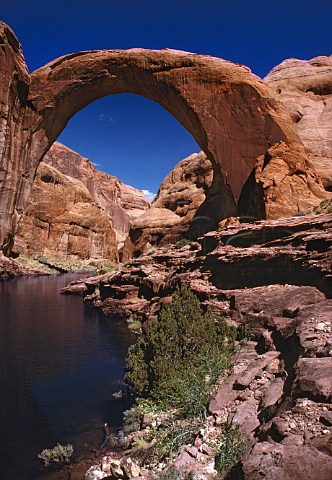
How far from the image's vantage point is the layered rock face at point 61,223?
57.9m

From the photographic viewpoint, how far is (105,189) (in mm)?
115438

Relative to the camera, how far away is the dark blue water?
24.3ft

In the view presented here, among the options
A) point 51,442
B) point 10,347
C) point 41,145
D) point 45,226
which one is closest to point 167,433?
point 51,442

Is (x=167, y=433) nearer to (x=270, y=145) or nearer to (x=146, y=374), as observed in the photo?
(x=146, y=374)

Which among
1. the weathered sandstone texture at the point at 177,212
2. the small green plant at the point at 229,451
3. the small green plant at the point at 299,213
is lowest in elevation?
the small green plant at the point at 229,451

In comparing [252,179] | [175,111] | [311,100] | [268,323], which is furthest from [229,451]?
[311,100]

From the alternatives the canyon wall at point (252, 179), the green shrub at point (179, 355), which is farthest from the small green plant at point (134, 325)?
the canyon wall at point (252, 179)

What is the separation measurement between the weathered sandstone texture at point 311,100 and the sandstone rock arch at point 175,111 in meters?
1.96

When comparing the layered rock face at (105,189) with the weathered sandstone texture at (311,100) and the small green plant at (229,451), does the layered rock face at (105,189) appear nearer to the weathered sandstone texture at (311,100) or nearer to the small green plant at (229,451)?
the weathered sandstone texture at (311,100)

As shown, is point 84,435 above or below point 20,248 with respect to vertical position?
below

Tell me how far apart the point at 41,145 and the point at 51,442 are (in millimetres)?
24956

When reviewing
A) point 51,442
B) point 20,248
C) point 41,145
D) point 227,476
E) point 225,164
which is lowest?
point 51,442

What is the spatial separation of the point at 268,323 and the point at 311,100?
18793 millimetres

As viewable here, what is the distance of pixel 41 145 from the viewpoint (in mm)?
27734
